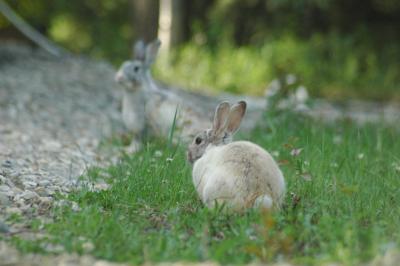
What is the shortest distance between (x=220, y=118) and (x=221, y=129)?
3.8 inches

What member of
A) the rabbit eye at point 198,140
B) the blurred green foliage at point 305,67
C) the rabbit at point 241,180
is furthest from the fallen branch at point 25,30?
the rabbit at point 241,180

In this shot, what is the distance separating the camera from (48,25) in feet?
55.6

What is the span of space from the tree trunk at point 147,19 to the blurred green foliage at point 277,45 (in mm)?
809

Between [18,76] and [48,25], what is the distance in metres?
5.83

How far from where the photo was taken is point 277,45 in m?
15.3

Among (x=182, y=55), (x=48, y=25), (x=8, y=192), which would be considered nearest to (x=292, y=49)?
(x=182, y=55)

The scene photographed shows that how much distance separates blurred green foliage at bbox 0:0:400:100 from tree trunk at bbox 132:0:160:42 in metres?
0.81

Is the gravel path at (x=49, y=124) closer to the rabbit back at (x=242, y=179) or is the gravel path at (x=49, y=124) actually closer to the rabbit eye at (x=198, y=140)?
the rabbit eye at (x=198, y=140)

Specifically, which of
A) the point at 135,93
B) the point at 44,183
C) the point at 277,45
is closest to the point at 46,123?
the point at 135,93

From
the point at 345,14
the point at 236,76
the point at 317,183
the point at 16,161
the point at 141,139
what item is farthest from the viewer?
the point at 345,14

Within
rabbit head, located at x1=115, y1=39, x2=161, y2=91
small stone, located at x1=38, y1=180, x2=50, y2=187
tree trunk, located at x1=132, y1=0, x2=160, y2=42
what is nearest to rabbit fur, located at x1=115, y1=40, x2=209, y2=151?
rabbit head, located at x1=115, y1=39, x2=161, y2=91

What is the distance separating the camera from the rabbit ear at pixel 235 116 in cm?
577

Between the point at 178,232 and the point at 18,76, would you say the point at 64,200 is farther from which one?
the point at 18,76

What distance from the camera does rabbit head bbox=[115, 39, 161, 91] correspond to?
8406 mm
